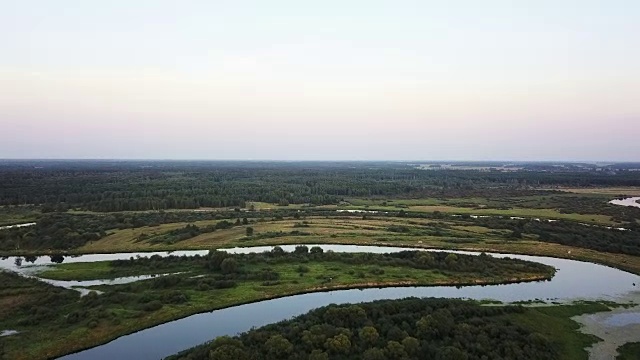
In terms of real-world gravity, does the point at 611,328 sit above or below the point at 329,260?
below

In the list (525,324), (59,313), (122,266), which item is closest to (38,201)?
(122,266)

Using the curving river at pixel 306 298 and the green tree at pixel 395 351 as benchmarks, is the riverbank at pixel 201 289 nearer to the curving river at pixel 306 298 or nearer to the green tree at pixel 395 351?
the curving river at pixel 306 298

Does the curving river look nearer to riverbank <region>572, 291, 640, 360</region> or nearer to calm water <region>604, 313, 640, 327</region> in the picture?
riverbank <region>572, 291, 640, 360</region>

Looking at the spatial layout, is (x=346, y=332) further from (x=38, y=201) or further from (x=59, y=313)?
(x=38, y=201)

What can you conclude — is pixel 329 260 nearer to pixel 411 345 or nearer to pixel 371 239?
pixel 371 239

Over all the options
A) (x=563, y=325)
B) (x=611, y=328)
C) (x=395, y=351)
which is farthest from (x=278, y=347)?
(x=611, y=328)

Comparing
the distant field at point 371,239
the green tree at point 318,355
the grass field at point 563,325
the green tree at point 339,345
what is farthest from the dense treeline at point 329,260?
the green tree at point 318,355
